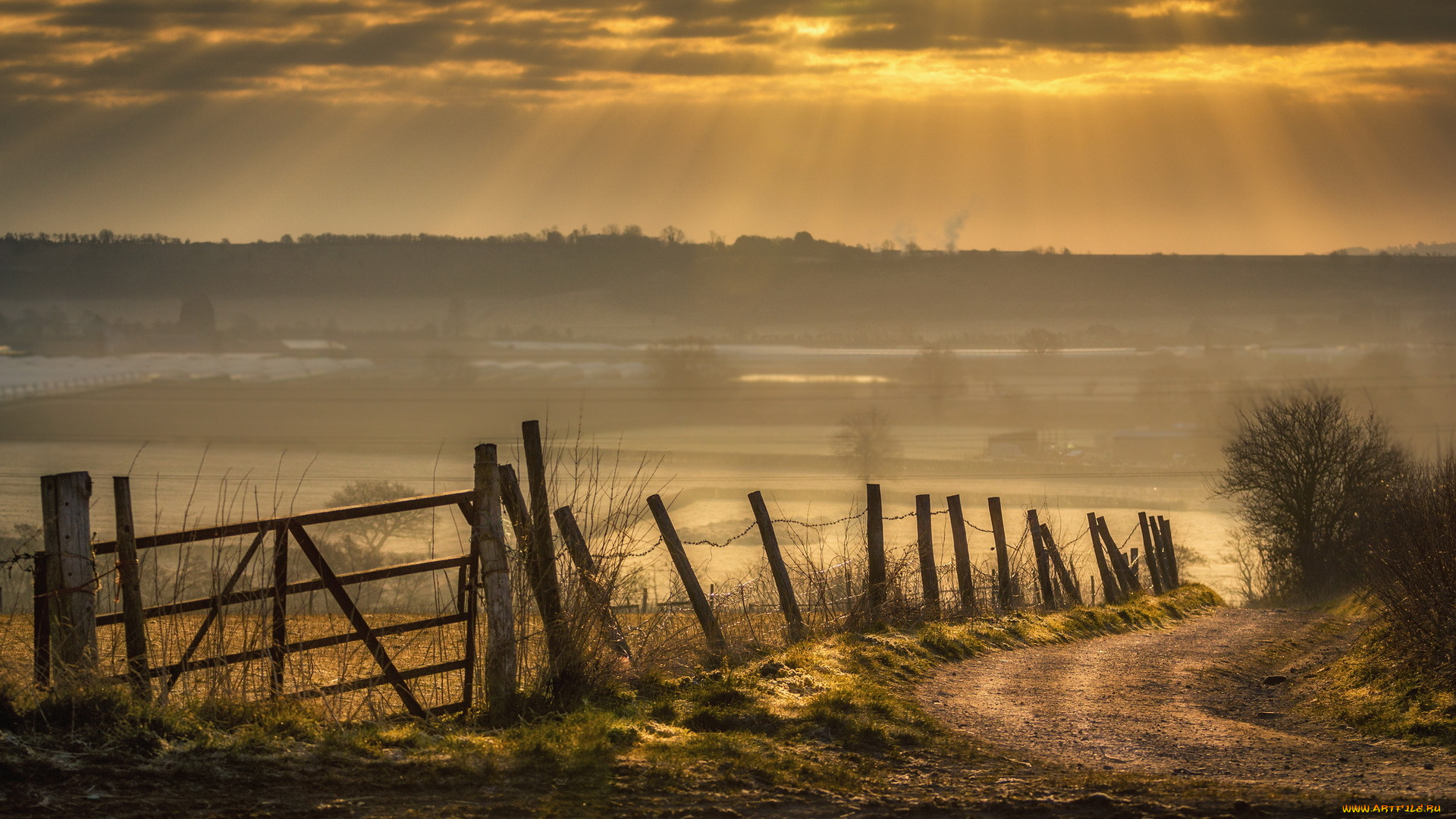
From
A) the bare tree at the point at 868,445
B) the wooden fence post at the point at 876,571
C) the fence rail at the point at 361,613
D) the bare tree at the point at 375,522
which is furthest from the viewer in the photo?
the bare tree at the point at 868,445

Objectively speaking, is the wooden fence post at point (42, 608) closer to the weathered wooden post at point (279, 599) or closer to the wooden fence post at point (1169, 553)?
the weathered wooden post at point (279, 599)

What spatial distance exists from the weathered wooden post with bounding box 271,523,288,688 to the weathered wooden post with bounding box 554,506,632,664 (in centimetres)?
218

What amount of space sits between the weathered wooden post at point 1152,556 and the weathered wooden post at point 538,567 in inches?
883

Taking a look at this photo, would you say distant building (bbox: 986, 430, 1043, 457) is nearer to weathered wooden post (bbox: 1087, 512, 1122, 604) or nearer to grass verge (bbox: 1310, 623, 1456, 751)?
weathered wooden post (bbox: 1087, 512, 1122, 604)

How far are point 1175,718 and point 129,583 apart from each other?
322 inches

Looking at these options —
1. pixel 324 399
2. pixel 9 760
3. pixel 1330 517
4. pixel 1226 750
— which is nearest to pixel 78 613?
pixel 9 760

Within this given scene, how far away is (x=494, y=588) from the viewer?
25.0ft

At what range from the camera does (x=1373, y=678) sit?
10453 millimetres

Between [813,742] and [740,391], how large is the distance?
17165 centimetres

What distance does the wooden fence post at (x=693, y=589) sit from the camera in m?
10.0

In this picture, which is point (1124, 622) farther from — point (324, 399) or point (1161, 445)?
point (324, 399)

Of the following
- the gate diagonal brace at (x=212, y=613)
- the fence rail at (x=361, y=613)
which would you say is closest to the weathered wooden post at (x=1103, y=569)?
the fence rail at (x=361, y=613)

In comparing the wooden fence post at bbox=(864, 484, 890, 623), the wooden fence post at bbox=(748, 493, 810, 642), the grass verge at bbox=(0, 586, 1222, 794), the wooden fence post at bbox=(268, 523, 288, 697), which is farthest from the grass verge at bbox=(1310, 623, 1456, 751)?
the wooden fence post at bbox=(268, 523, 288, 697)

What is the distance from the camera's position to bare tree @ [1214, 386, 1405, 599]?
46156mm
